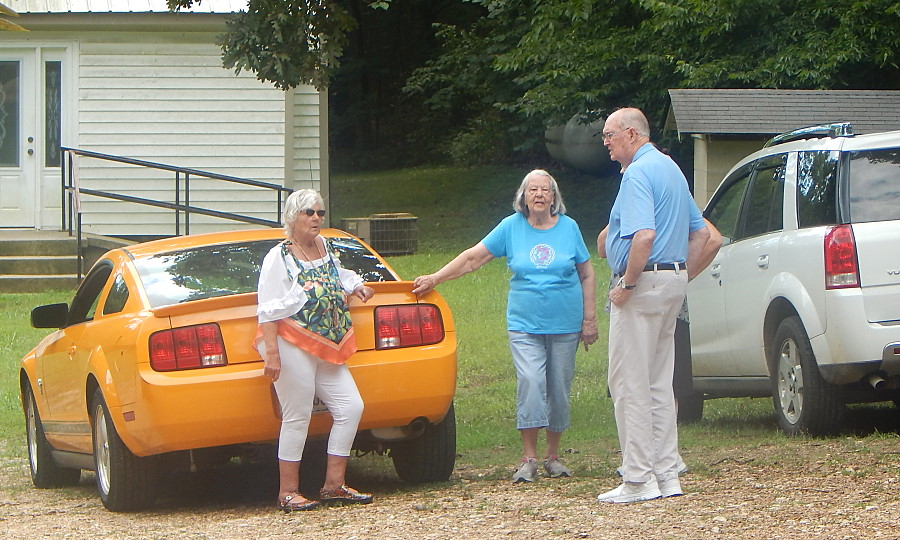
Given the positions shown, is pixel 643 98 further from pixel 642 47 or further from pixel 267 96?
pixel 267 96

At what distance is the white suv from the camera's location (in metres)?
6.97

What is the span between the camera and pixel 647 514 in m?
5.66

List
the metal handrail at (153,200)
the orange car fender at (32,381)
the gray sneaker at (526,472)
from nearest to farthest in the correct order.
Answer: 1. the gray sneaker at (526,472)
2. the orange car fender at (32,381)
3. the metal handrail at (153,200)

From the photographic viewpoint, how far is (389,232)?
19.9 m

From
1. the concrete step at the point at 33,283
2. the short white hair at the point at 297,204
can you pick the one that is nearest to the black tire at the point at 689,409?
the short white hair at the point at 297,204

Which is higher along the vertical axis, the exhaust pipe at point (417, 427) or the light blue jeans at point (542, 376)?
the light blue jeans at point (542, 376)

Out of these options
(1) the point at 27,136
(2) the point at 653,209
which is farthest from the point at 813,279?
(1) the point at 27,136

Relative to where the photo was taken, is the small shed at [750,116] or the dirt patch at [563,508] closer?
the dirt patch at [563,508]

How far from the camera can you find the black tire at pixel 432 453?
6.86m

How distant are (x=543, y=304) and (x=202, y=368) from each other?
1.76m

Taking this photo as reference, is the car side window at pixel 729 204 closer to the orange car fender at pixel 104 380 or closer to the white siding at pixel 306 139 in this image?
the orange car fender at pixel 104 380

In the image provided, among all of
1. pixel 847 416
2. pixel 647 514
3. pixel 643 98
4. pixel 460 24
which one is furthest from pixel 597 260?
pixel 460 24

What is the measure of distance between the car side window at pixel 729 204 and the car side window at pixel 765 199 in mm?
153

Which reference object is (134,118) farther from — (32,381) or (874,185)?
(874,185)
